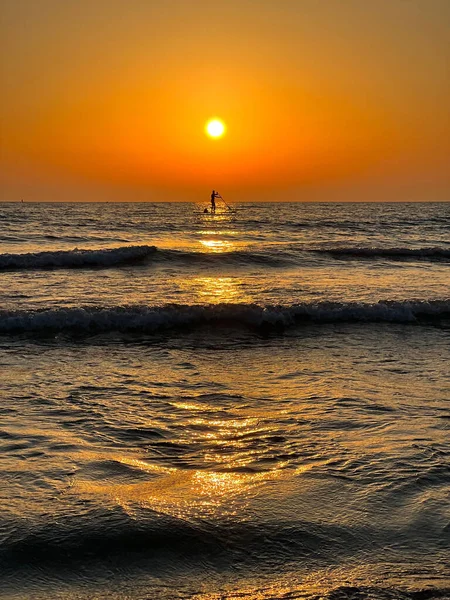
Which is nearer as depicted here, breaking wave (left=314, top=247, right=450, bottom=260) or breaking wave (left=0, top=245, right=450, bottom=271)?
breaking wave (left=0, top=245, right=450, bottom=271)

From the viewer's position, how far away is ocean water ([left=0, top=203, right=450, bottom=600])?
344 cm

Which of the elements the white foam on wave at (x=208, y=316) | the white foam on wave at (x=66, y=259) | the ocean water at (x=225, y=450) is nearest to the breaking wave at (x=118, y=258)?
the white foam on wave at (x=66, y=259)

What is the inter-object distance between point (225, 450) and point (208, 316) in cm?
707

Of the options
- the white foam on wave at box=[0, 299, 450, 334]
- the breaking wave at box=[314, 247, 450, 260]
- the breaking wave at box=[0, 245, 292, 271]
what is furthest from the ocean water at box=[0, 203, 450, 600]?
the breaking wave at box=[314, 247, 450, 260]

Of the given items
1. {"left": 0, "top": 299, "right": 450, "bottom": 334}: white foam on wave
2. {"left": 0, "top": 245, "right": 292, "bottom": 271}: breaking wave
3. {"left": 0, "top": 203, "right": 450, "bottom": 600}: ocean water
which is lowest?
{"left": 0, "top": 203, "right": 450, "bottom": 600}: ocean water

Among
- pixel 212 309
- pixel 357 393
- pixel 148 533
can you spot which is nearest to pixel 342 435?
pixel 357 393

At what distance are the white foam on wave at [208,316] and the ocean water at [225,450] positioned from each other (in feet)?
0.13

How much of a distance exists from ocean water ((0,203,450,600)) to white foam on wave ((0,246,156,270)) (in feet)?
27.0

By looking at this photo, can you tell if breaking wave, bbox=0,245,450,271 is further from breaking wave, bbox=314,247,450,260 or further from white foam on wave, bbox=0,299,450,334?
white foam on wave, bbox=0,299,450,334

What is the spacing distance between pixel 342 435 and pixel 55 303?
371 inches

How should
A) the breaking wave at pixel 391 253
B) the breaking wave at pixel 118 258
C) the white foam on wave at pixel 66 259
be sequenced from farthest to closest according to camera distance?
the breaking wave at pixel 391 253 → the breaking wave at pixel 118 258 → the white foam on wave at pixel 66 259

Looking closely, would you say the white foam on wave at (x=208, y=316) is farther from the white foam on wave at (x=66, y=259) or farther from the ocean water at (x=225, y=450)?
the white foam on wave at (x=66, y=259)

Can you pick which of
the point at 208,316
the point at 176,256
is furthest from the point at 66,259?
the point at 208,316

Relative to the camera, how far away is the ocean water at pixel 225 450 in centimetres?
344
